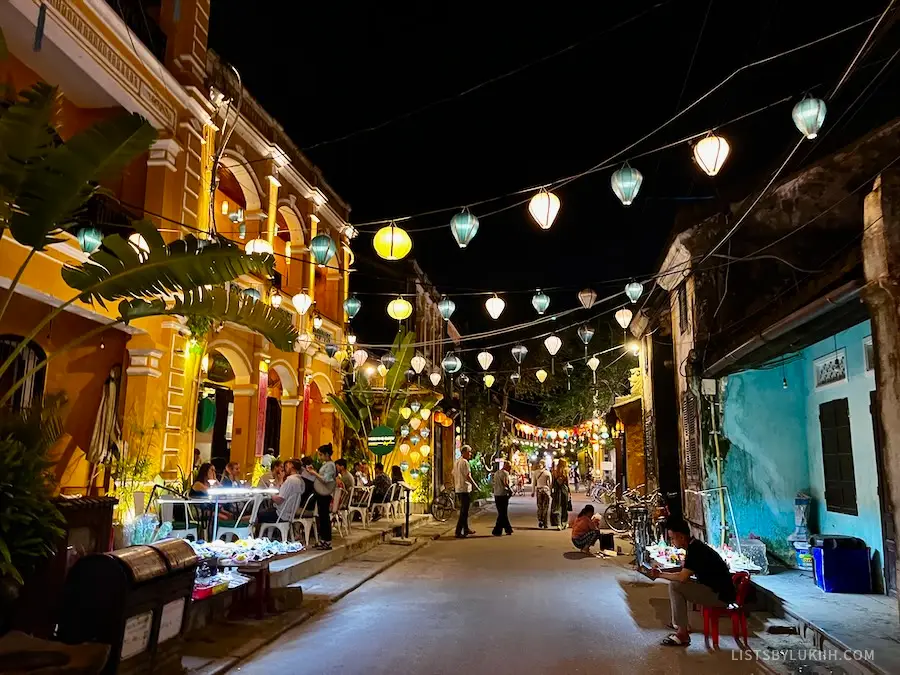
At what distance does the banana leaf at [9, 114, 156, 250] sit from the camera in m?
4.81

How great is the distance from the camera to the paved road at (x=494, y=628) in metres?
6.20

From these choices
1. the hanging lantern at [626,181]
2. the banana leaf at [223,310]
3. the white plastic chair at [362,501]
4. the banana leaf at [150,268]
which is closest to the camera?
the banana leaf at [150,268]

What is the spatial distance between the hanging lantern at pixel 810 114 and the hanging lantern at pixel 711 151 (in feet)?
2.99

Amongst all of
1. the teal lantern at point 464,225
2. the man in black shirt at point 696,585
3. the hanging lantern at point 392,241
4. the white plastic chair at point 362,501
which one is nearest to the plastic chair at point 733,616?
the man in black shirt at point 696,585

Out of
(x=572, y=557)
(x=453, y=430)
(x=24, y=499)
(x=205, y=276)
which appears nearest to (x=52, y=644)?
(x=24, y=499)

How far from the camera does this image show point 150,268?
5.45m

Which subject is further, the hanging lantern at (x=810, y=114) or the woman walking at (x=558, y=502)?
the woman walking at (x=558, y=502)

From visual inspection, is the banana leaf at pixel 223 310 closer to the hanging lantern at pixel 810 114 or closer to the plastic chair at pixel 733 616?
the plastic chair at pixel 733 616

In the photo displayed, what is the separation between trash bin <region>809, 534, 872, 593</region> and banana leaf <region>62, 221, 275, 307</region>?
26.9 ft

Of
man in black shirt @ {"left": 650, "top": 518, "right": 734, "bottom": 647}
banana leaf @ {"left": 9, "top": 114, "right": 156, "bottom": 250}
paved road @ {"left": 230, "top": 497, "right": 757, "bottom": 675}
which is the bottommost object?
paved road @ {"left": 230, "top": 497, "right": 757, "bottom": 675}

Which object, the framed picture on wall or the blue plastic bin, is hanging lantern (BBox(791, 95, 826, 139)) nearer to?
the framed picture on wall

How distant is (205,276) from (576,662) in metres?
5.06

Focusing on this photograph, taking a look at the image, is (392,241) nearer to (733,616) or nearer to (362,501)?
(733,616)

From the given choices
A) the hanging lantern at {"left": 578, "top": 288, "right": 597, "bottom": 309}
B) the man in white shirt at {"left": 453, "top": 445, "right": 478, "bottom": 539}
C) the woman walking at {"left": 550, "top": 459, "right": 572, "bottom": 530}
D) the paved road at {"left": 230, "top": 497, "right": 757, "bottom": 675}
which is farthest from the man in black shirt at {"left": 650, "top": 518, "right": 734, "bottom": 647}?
the woman walking at {"left": 550, "top": 459, "right": 572, "bottom": 530}
